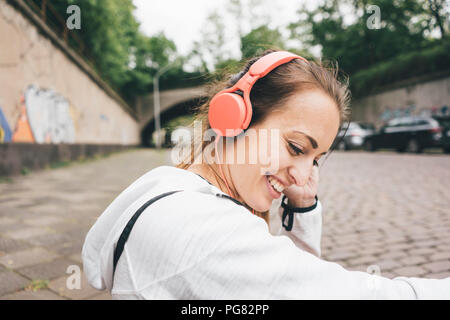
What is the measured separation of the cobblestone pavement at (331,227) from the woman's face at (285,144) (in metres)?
1.63

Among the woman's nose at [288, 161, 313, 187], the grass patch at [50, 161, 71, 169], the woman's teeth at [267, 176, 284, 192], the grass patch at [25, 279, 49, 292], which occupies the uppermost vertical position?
the woman's nose at [288, 161, 313, 187]

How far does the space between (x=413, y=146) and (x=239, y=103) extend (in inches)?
552

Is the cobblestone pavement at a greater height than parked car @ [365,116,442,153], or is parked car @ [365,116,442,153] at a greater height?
parked car @ [365,116,442,153]

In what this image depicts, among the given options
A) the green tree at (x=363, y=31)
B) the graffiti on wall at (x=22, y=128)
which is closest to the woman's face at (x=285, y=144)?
the graffiti on wall at (x=22, y=128)

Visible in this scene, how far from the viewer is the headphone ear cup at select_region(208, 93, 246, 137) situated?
0.95 m

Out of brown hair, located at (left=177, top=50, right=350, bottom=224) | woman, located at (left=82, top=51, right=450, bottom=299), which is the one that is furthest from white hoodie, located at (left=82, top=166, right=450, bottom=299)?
brown hair, located at (left=177, top=50, right=350, bottom=224)

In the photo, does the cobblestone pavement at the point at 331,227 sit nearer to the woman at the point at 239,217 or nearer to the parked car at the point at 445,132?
the woman at the point at 239,217

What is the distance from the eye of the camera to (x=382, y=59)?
24.8 m

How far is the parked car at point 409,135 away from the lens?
1199cm

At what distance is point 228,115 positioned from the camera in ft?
3.13

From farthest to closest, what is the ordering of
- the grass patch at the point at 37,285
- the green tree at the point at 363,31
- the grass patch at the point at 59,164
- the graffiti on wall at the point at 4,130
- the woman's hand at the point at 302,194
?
the green tree at the point at 363,31 → the grass patch at the point at 59,164 → the graffiti on wall at the point at 4,130 → the grass patch at the point at 37,285 → the woman's hand at the point at 302,194

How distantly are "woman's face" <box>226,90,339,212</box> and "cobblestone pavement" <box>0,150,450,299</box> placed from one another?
163 cm

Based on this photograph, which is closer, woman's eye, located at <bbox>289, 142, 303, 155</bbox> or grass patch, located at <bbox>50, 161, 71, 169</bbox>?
woman's eye, located at <bbox>289, 142, 303, 155</bbox>

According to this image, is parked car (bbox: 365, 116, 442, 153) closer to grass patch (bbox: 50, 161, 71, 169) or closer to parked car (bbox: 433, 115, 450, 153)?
parked car (bbox: 433, 115, 450, 153)
